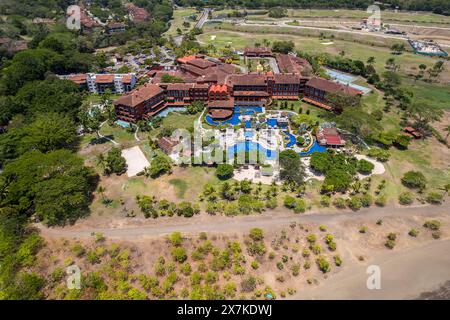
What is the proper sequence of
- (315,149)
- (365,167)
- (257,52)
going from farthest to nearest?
(257,52), (315,149), (365,167)

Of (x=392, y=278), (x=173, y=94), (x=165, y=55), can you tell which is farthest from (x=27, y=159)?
(x=165, y=55)

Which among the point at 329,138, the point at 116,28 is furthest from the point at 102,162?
the point at 116,28

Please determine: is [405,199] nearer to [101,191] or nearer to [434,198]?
[434,198]

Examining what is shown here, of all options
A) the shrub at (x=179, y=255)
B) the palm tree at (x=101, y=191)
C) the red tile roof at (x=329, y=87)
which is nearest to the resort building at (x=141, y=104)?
the palm tree at (x=101, y=191)

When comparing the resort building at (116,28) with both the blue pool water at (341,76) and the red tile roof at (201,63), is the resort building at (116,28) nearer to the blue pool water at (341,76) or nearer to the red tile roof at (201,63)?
the red tile roof at (201,63)

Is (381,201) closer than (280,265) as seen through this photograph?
No

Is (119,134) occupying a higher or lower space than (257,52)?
lower

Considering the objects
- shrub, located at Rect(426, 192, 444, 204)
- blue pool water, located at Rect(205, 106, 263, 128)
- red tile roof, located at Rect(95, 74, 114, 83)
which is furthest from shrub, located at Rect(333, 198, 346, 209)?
red tile roof, located at Rect(95, 74, 114, 83)
